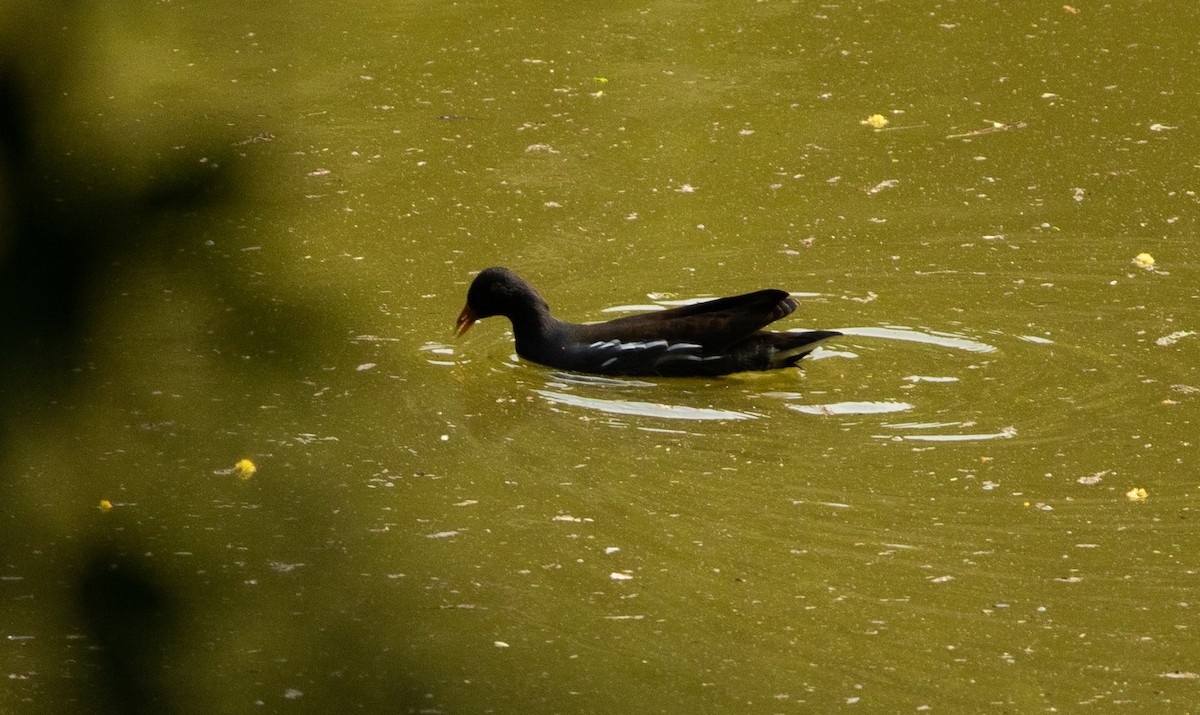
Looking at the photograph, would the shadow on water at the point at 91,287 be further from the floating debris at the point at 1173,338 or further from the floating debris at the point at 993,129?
the floating debris at the point at 993,129

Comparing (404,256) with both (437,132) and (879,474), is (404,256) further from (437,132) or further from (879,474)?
(879,474)

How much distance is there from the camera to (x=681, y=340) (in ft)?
19.3

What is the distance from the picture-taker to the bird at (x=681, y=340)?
5.84 meters

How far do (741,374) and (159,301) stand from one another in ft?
15.9

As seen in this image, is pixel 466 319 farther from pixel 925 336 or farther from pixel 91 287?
pixel 91 287

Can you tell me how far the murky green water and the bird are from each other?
9 cm

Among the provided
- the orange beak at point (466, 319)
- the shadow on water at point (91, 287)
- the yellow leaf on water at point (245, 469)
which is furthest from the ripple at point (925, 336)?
the shadow on water at point (91, 287)

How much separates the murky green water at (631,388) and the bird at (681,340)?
88 millimetres

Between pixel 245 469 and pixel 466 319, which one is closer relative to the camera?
pixel 245 469

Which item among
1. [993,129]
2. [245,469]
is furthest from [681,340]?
[993,129]

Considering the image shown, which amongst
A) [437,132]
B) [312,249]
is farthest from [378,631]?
[437,132]

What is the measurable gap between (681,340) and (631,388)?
9.6 inches

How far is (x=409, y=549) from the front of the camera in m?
4.62

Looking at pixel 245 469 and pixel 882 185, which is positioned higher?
pixel 882 185
